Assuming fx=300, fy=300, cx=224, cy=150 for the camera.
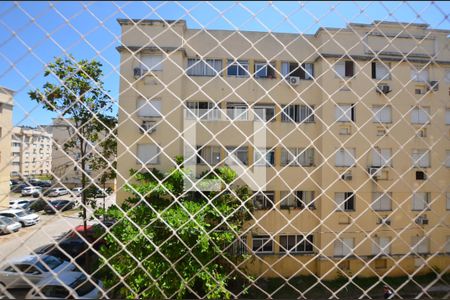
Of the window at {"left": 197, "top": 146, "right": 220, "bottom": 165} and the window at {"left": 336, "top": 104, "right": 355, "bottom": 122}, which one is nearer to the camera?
the window at {"left": 336, "top": 104, "right": 355, "bottom": 122}

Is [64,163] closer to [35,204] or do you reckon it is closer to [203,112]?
[35,204]

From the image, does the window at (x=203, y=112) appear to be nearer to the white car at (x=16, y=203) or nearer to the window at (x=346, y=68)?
the white car at (x=16, y=203)

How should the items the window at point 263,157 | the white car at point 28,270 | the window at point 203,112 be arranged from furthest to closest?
the window at point 203,112
the window at point 263,157
the white car at point 28,270

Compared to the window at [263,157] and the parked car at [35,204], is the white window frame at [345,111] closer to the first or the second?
the window at [263,157]

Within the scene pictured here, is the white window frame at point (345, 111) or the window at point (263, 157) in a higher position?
the white window frame at point (345, 111)

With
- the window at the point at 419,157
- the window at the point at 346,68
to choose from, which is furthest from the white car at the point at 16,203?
the window at the point at 346,68

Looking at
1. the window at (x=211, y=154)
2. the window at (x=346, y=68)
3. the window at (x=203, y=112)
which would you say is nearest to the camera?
the window at (x=203, y=112)

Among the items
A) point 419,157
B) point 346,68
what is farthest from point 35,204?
point 346,68

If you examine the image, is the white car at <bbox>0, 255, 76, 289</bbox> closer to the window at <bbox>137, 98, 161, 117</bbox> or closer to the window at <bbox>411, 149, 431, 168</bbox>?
the window at <bbox>137, 98, 161, 117</bbox>

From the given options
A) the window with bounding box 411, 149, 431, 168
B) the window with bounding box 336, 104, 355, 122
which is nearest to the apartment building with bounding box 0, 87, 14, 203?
the window with bounding box 336, 104, 355, 122

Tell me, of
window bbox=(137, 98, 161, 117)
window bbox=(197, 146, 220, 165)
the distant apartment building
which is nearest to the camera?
the distant apartment building


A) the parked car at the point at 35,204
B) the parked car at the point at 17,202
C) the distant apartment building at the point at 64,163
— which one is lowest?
the parked car at the point at 17,202

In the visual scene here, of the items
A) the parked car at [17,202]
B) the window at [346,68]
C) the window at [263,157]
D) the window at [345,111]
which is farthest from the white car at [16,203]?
the window at [346,68]

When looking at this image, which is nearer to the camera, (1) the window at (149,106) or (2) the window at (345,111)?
(2) the window at (345,111)
